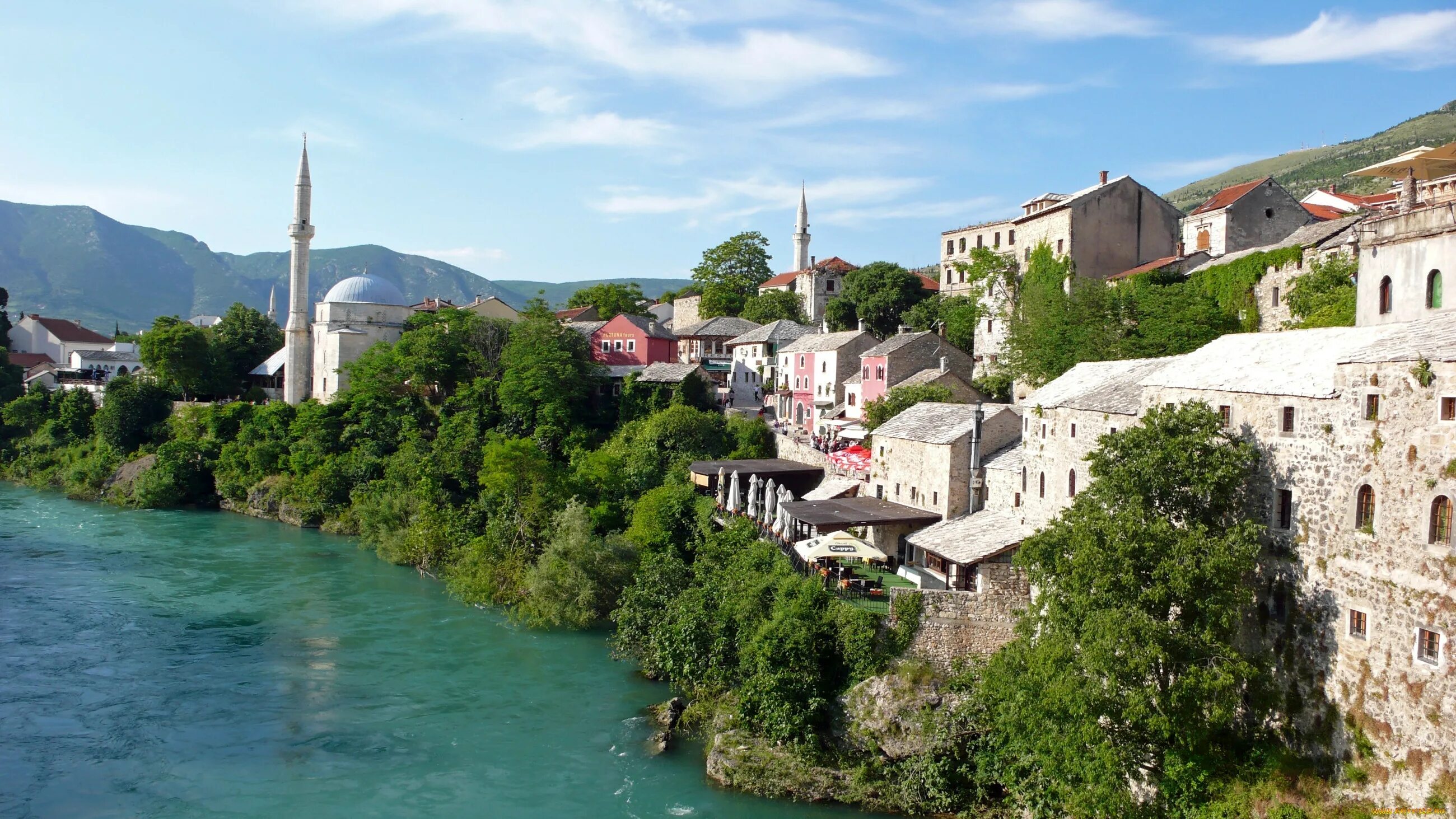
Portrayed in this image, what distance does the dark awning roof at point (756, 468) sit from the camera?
36344 mm

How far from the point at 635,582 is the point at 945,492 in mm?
10217

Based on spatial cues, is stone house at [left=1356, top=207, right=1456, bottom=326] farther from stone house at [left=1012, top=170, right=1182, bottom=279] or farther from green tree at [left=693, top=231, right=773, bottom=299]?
green tree at [left=693, top=231, right=773, bottom=299]

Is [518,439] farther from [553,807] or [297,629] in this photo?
[553,807]

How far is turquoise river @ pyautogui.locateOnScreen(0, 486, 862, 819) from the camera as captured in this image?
2042 cm

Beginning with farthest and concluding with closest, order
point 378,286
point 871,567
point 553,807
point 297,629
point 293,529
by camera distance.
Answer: point 378,286 → point 293,529 → point 297,629 → point 871,567 → point 553,807

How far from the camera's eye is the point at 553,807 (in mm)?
20125

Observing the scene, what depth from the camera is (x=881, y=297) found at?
54.3m

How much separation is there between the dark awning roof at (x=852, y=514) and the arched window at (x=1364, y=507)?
43.2ft

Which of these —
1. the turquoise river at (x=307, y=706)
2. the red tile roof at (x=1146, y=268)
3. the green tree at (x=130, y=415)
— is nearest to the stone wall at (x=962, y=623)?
the turquoise river at (x=307, y=706)

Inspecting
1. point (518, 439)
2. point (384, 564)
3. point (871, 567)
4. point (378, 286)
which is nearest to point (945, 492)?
point (871, 567)

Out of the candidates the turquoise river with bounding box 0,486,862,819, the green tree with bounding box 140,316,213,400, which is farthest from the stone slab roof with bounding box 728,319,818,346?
the green tree with bounding box 140,316,213,400

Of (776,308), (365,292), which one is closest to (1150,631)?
(776,308)

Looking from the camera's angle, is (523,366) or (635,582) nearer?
(635,582)

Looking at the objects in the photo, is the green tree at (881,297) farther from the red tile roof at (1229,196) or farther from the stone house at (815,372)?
the red tile roof at (1229,196)
